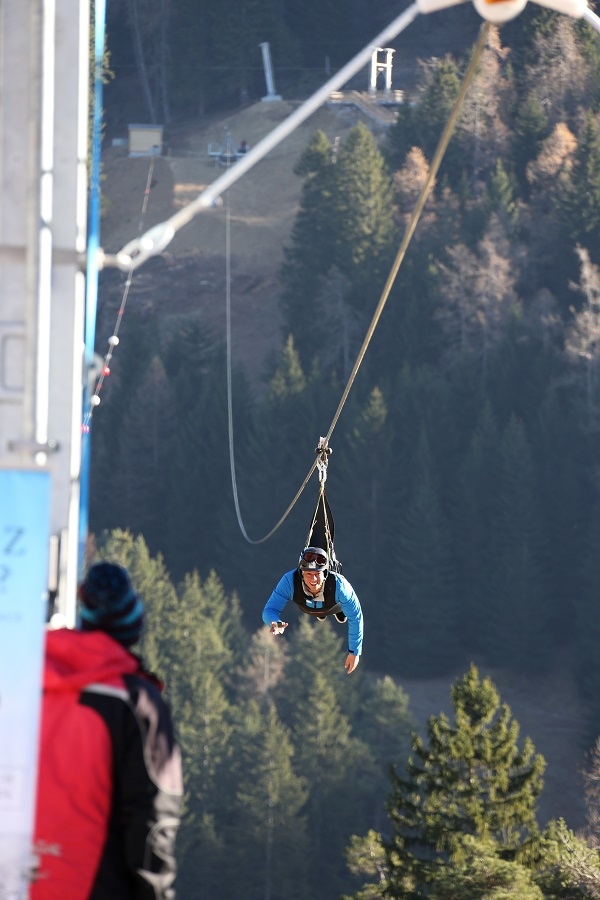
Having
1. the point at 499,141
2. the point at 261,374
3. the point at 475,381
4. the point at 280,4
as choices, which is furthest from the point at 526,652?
the point at 280,4

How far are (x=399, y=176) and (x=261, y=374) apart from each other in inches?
372

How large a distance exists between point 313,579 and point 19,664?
22.2 feet

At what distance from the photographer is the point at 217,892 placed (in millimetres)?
52406

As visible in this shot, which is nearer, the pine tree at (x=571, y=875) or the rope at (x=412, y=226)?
the rope at (x=412, y=226)

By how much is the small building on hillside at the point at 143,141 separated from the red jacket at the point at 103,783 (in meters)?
78.8

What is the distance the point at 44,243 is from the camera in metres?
4.86

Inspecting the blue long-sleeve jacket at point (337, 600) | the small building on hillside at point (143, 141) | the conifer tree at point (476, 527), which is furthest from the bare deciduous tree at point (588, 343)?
the blue long-sleeve jacket at point (337, 600)

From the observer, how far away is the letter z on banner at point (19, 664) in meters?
4.27

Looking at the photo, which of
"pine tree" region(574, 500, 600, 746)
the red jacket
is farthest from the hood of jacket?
"pine tree" region(574, 500, 600, 746)

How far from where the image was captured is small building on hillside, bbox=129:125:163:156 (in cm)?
8181

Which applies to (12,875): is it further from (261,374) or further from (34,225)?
(261,374)

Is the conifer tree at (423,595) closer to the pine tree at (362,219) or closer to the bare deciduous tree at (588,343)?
the bare deciduous tree at (588,343)

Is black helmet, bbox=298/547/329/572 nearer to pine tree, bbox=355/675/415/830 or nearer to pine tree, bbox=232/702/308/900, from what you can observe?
pine tree, bbox=232/702/308/900

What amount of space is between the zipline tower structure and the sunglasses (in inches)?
229
